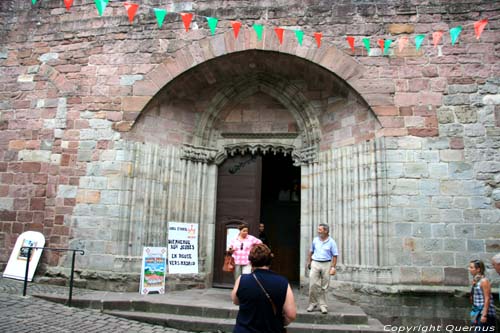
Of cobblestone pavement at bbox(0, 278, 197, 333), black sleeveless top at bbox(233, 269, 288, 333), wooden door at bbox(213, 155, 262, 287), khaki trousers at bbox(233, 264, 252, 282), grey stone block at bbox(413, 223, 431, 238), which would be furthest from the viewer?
wooden door at bbox(213, 155, 262, 287)

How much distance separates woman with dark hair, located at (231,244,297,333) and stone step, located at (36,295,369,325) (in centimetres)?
300

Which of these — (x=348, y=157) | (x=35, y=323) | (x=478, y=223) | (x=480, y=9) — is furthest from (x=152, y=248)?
(x=480, y=9)

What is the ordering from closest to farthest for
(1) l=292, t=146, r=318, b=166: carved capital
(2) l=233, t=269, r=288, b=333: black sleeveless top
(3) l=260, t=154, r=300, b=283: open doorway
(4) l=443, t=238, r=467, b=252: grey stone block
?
(2) l=233, t=269, r=288, b=333: black sleeveless top, (4) l=443, t=238, r=467, b=252: grey stone block, (1) l=292, t=146, r=318, b=166: carved capital, (3) l=260, t=154, r=300, b=283: open doorway

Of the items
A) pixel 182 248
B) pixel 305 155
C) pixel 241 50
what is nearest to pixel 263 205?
pixel 305 155

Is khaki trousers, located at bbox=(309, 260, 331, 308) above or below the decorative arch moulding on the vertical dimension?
below

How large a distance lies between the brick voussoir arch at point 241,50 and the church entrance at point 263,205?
215cm

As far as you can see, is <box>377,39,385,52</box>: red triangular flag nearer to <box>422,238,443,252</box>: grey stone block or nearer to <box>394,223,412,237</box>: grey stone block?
<box>394,223,412,237</box>: grey stone block

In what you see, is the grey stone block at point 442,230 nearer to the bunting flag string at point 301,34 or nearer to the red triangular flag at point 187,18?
the bunting flag string at point 301,34

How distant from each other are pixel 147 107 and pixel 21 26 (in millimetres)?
3393

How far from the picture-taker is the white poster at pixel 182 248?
23.6ft

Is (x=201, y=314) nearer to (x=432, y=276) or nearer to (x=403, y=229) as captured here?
(x=403, y=229)

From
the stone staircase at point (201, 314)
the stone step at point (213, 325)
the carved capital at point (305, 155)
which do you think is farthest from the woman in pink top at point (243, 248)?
the carved capital at point (305, 155)

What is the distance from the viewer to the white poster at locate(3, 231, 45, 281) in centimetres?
693

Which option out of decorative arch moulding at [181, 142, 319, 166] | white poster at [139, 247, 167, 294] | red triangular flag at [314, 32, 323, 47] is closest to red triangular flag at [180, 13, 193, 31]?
red triangular flag at [314, 32, 323, 47]
